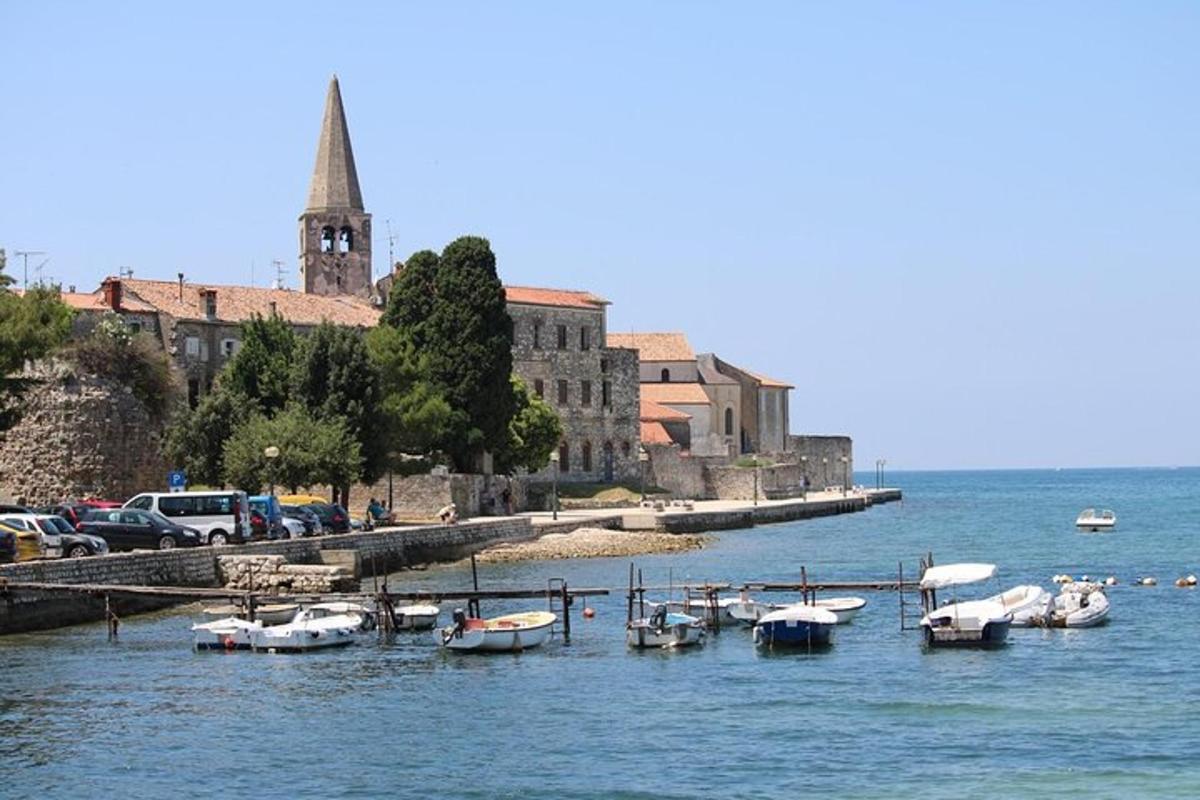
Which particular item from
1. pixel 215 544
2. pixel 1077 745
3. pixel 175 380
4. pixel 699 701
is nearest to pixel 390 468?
pixel 175 380

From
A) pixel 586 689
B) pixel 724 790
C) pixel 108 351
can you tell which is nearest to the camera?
pixel 724 790

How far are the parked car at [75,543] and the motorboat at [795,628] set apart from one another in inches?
654

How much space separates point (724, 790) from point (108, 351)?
4861 cm

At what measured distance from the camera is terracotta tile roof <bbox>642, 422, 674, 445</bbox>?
114 m

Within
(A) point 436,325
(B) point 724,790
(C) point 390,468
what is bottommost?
(B) point 724,790

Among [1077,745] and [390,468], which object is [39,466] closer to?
[390,468]

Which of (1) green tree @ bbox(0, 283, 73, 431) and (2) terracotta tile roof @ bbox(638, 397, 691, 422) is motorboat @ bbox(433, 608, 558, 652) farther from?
(2) terracotta tile roof @ bbox(638, 397, 691, 422)

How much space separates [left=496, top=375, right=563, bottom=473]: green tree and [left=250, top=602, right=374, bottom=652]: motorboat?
Result: 46287 mm

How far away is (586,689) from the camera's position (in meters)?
35.1

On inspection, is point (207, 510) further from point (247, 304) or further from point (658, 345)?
point (658, 345)

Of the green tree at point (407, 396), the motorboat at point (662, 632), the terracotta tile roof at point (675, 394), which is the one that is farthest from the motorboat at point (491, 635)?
the terracotta tile roof at point (675, 394)

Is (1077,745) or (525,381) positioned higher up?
(525,381)

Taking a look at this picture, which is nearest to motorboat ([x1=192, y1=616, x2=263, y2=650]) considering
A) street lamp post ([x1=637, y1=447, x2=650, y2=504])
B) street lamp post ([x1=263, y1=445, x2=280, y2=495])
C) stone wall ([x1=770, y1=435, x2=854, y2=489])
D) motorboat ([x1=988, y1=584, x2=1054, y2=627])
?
motorboat ([x1=988, y1=584, x2=1054, y2=627])

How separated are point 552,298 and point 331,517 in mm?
46393
